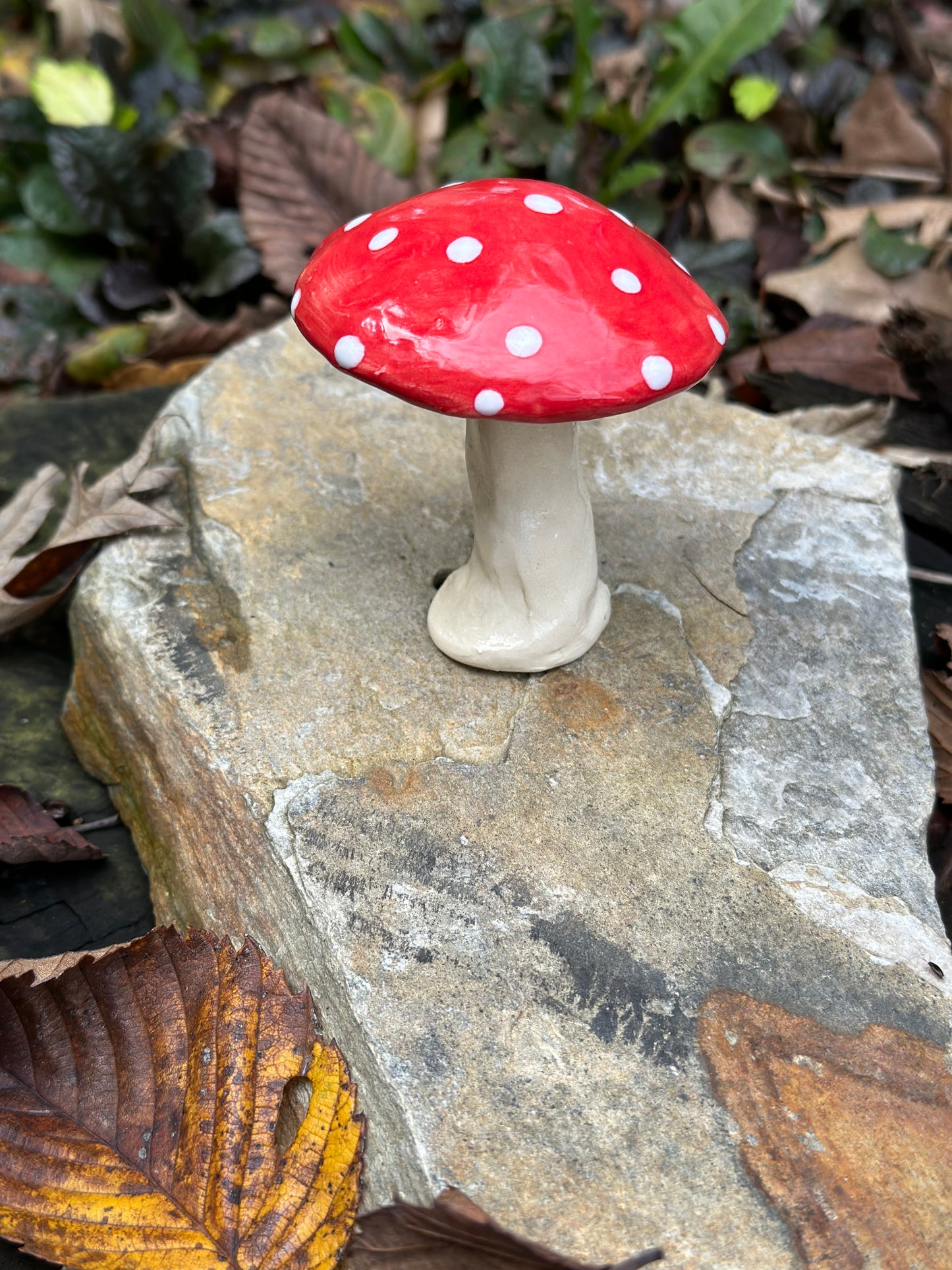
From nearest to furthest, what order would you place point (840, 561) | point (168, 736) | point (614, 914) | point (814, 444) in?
1. point (614, 914)
2. point (168, 736)
3. point (840, 561)
4. point (814, 444)

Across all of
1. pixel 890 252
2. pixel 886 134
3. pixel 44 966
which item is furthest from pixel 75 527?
pixel 886 134

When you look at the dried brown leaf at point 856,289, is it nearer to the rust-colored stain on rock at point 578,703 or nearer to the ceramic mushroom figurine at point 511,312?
the ceramic mushroom figurine at point 511,312

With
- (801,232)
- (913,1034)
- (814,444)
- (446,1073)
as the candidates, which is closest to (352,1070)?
(446,1073)

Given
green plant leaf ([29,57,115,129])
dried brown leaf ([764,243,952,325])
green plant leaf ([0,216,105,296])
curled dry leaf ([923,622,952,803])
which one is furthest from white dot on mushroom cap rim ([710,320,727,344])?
green plant leaf ([29,57,115,129])

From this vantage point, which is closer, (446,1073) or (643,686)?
(446,1073)

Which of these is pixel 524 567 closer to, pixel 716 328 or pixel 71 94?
pixel 716 328

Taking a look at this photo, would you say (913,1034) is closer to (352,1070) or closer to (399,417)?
(352,1070)
